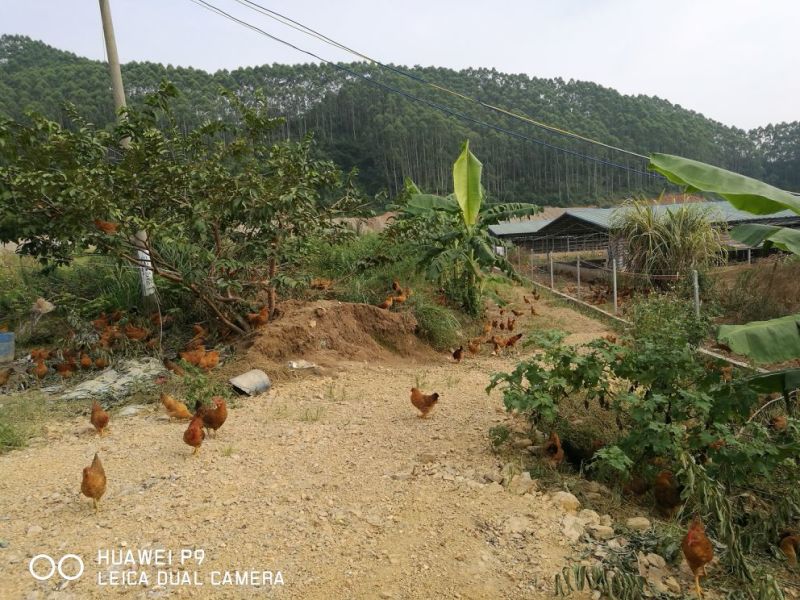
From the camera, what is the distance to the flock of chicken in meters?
2.94

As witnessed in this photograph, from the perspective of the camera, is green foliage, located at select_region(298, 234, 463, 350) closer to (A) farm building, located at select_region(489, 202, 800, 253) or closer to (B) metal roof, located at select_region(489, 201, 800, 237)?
(B) metal roof, located at select_region(489, 201, 800, 237)

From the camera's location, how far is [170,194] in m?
6.06

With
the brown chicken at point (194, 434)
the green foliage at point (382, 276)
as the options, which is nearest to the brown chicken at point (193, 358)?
the brown chicken at point (194, 434)

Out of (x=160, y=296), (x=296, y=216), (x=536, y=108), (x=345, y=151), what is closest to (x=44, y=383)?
(x=160, y=296)

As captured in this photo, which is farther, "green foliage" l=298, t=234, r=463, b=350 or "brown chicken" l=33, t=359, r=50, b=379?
"green foliage" l=298, t=234, r=463, b=350

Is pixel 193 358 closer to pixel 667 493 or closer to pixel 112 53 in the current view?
pixel 667 493

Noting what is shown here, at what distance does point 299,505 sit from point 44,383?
4.44m

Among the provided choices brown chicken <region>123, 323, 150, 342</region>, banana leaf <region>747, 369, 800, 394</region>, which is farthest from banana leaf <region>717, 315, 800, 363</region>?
brown chicken <region>123, 323, 150, 342</region>

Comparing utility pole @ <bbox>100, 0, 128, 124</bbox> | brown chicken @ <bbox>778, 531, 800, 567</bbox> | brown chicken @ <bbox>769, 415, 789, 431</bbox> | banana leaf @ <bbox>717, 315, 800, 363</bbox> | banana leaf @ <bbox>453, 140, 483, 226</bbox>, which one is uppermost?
utility pole @ <bbox>100, 0, 128, 124</bbox>

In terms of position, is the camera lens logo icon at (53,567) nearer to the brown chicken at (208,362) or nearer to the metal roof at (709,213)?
the brown chicken at (208,362)

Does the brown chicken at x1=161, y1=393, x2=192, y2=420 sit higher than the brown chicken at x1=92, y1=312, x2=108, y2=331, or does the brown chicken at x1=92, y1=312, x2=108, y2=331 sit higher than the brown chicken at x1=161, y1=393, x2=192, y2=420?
the brown chicken at x1=92, y1=312, x2=108, y2=331

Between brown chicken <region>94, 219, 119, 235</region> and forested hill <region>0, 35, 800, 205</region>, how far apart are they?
14.5m

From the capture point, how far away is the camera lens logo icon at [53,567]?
8.04ft

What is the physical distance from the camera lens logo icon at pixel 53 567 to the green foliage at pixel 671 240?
441 inches
